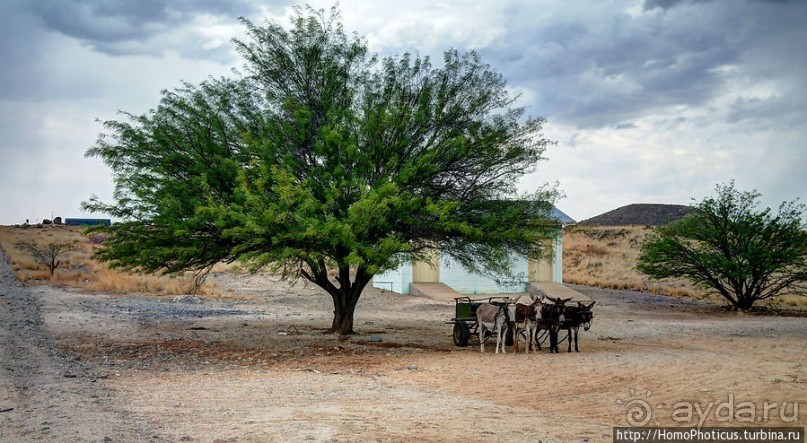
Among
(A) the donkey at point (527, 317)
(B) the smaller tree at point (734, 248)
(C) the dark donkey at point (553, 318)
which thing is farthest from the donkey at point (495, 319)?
(B) the smaller tree at point (734, 248)

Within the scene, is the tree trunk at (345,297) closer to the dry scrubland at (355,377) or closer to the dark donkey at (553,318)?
the dry scrubland at (355,377)

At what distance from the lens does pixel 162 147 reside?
18984mm

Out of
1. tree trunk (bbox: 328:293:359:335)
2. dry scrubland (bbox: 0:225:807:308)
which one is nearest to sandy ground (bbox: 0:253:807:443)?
tree trunk (bbox: 328:293:359:335)

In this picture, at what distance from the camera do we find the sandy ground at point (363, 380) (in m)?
9.77

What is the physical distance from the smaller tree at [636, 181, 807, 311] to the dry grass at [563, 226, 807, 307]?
1.81 metres

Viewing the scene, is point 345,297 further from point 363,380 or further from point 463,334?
point 363,380

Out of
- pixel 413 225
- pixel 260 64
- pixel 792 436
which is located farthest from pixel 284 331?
pixel 792 436

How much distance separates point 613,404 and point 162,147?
13.1 metres

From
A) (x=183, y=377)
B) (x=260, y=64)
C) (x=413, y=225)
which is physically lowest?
(x=183, y=377)

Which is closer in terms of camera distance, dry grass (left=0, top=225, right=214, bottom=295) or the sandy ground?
the sandy ground

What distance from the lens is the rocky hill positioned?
130 meters

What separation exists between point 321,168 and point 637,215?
12500 cm

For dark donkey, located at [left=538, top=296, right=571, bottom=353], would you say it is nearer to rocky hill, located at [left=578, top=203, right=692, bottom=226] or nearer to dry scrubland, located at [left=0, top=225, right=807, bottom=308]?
dry scrubland, located at [left=0, top=225, right=807, bottom=308]

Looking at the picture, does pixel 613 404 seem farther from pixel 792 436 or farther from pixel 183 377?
pixel 183 377
